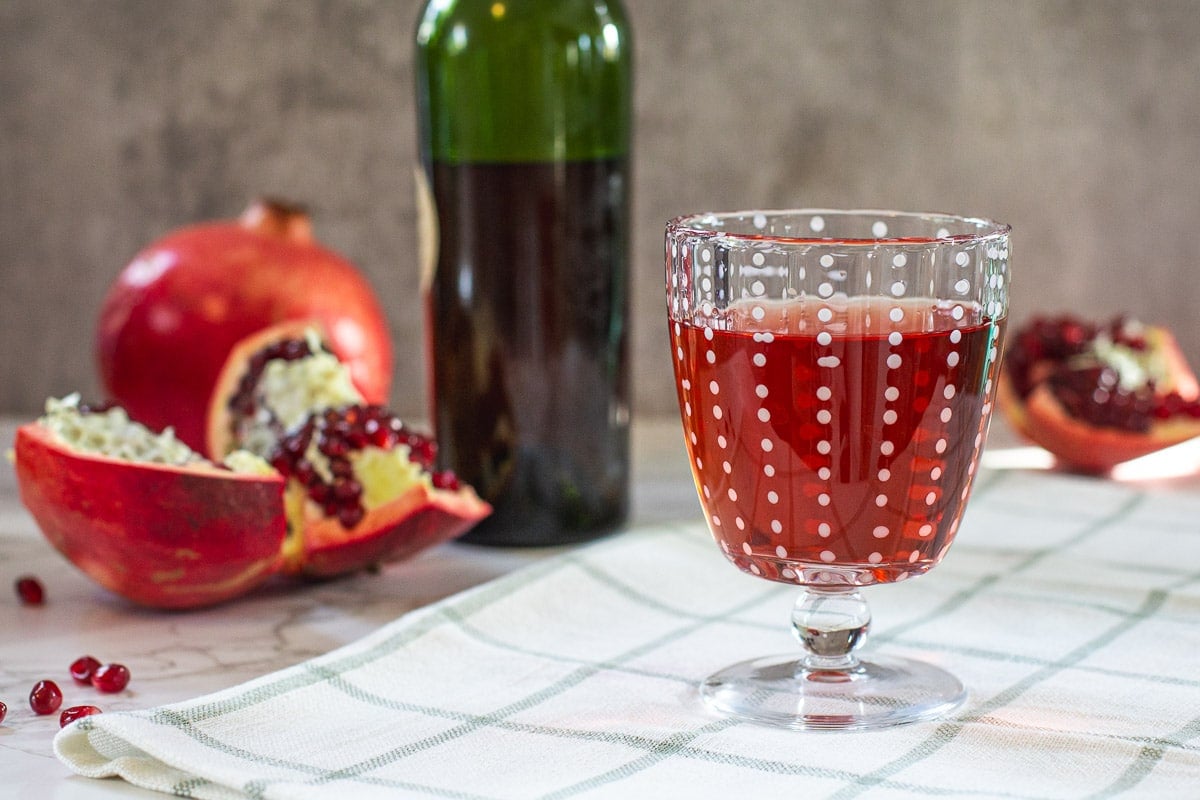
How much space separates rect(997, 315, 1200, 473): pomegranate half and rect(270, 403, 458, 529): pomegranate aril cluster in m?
0.70

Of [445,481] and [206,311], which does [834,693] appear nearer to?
[445,481]

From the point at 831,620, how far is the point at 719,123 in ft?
3.75

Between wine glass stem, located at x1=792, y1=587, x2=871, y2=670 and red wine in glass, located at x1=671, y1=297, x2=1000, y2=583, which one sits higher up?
red wine in glass, located at x1=671, y1=297, x2=1000, y2=583

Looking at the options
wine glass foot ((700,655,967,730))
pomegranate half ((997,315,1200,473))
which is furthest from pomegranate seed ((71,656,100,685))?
pomegranate half ((997,315,1200,473))

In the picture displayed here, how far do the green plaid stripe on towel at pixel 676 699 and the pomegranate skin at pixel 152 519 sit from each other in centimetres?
17

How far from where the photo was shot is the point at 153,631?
1138 millimetres

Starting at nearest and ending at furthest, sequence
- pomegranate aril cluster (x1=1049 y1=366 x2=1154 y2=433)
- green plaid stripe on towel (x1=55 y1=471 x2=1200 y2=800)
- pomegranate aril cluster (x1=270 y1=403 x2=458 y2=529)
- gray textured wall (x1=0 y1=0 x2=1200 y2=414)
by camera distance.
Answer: green plaid stripe on towel (x1=55 y1=471 x2=1200 y2=800) → pomegranate aril cluster (x1=270 y1=403 x2=458 y2=529) → pomegranate aril cluster (x1=1049 y1=366 x2=1154 y2=433) → gray textured wall (x1=0 y1=0 x2=1200 y2=414)

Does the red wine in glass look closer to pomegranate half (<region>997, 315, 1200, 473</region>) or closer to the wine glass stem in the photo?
Answer: the wine glass stem

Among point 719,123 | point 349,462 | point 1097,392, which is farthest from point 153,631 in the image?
point 719,123

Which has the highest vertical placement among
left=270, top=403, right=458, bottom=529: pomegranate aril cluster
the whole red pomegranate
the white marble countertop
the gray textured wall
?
the gray textured wall

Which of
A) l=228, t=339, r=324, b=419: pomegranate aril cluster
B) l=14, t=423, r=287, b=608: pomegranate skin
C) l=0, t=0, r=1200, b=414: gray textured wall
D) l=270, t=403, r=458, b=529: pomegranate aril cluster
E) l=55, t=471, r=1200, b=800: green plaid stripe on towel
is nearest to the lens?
l=55, t=471, r=1200, b=800: green plaid stripe on towel

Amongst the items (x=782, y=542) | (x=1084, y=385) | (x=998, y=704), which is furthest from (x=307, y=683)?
(x=1084, y=385)

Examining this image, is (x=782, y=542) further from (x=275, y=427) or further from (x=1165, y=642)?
(x=275, y=427)

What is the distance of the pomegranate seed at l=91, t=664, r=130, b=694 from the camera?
1.00m
